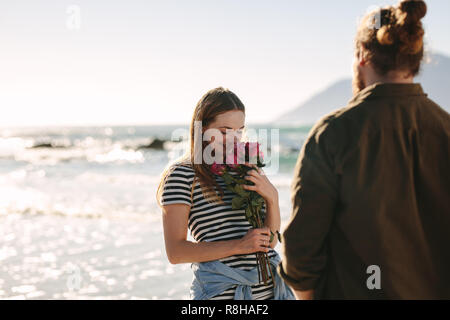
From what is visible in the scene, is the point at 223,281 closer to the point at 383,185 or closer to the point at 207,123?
the point at 207,123

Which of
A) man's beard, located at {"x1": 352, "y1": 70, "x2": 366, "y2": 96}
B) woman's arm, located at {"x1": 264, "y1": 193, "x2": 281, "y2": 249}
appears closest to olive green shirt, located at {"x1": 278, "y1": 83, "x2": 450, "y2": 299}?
man's beard, located at {"x1": 352, "y1": 70, "x2": 366, "y2": 96}

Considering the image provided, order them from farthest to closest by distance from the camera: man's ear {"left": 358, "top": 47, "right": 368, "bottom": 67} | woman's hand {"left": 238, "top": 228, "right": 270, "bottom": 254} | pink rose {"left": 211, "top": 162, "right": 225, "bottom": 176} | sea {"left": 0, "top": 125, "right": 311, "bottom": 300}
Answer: sea {"left": 0, "top": 125, "right": 311, "bottom": 300}, pink rose {"left": 211, "top": 162, "right": 225, "bottom": 176}, woman's hand {"left": 238, "top": 228, "right": 270, "bottom": 254}, man's ear {"left": 358, "top": 47, "right": 368, "bottom": 67}

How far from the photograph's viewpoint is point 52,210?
1137 cm

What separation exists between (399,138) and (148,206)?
10662 mm

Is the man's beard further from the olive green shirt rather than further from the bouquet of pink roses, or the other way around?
the bouquet of pink roses

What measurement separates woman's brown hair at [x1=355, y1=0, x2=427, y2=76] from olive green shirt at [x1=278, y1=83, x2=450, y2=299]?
90mm

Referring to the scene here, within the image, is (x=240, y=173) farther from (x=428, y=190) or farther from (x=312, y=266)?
(x=428, y=190)

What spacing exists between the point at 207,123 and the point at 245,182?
383 mm

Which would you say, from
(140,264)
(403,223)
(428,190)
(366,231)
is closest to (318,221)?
(366,231)

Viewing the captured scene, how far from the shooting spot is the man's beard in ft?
6.01

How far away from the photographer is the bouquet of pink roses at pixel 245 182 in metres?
2.34

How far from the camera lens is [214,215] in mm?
2398

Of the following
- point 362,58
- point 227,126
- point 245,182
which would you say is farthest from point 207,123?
point 362,58

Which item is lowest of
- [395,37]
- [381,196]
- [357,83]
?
[381,196]
